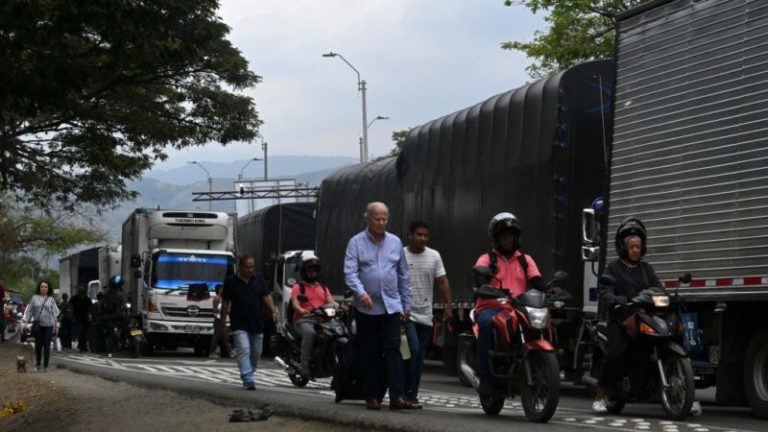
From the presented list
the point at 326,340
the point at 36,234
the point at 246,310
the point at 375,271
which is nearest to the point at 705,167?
the point at 375,271

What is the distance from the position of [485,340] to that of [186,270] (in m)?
20.9

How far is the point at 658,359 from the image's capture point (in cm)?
1288

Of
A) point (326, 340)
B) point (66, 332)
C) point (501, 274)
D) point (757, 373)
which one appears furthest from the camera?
point (66, 332)

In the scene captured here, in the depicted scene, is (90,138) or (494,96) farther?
(90,138)

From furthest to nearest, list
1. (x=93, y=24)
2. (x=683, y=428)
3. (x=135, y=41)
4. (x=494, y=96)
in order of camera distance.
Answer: (x=494, y=96)
(x=135, y=41)
(x=93, y=24)
(x=683, y=428)

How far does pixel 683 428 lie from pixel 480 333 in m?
1.86

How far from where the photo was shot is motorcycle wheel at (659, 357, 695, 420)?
12.4 m

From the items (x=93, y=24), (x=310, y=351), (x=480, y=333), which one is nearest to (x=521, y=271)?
(x=480, y=333)

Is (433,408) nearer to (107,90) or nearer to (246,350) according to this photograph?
(246,350)

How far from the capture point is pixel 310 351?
18375 millimetres

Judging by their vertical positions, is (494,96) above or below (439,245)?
above

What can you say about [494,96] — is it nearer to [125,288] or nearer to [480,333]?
[480,333]

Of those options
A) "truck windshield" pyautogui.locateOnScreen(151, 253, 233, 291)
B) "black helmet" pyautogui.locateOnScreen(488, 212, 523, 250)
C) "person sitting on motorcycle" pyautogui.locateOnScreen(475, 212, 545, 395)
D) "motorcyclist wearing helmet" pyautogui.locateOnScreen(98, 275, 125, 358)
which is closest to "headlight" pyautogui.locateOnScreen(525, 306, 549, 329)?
"person sitting on motorcycle" pyautogui.locateOnScreen(475, 212, 545, 395)

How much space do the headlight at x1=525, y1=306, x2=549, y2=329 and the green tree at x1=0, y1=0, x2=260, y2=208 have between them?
494 centimetres
